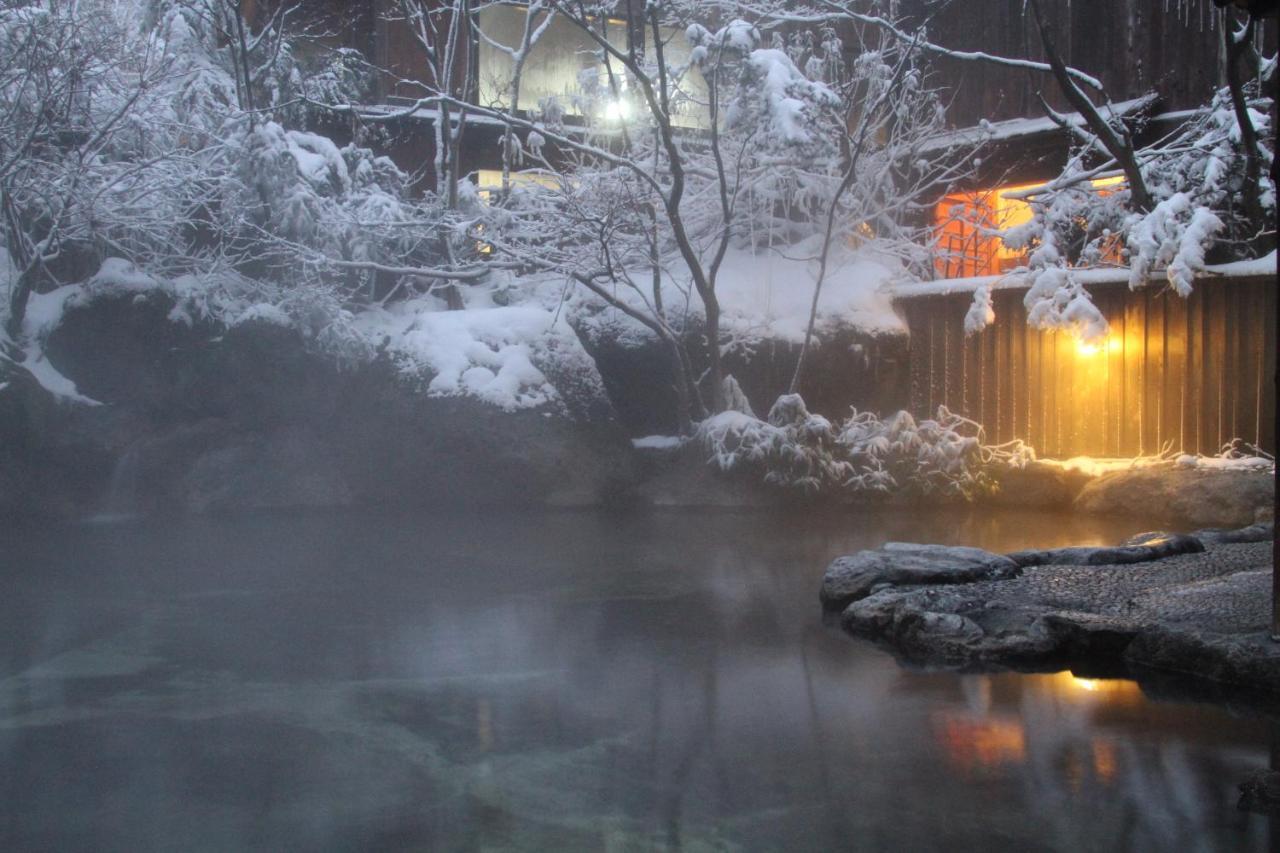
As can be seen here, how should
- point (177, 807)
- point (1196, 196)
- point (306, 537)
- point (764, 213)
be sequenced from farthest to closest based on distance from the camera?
point (764, 213), point (1196, 196), point (306, 537), point (177, 807)

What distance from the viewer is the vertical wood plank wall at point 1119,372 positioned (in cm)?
1126

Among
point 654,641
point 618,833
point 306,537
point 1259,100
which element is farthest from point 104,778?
point 1259,100

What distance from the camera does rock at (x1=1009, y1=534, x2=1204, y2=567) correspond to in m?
7.04

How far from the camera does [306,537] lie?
10.1 meters

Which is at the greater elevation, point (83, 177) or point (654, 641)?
point (83, 177)

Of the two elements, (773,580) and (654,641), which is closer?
(654,641)

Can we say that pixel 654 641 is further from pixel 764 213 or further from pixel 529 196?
pixel 764 213

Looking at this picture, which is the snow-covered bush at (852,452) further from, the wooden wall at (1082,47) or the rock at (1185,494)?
the wooden wall at (1082,47)

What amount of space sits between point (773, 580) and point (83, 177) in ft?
29.6

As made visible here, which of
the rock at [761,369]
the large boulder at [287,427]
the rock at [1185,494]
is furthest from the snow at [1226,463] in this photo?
the large boulder at [287,427]

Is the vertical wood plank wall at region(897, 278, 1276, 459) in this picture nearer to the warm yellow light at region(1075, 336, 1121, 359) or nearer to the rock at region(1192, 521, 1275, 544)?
the warm yellow light at region(1075, 336, 1121, 359)

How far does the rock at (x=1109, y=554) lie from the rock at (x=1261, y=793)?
11.9 feet

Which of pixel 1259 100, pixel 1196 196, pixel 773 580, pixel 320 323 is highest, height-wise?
pixel 1259 100

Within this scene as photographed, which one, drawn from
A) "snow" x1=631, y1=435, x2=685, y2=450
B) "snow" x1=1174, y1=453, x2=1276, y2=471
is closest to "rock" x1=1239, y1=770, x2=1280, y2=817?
"snow" x1=1174, y1=453, x2=1276, y2=471
